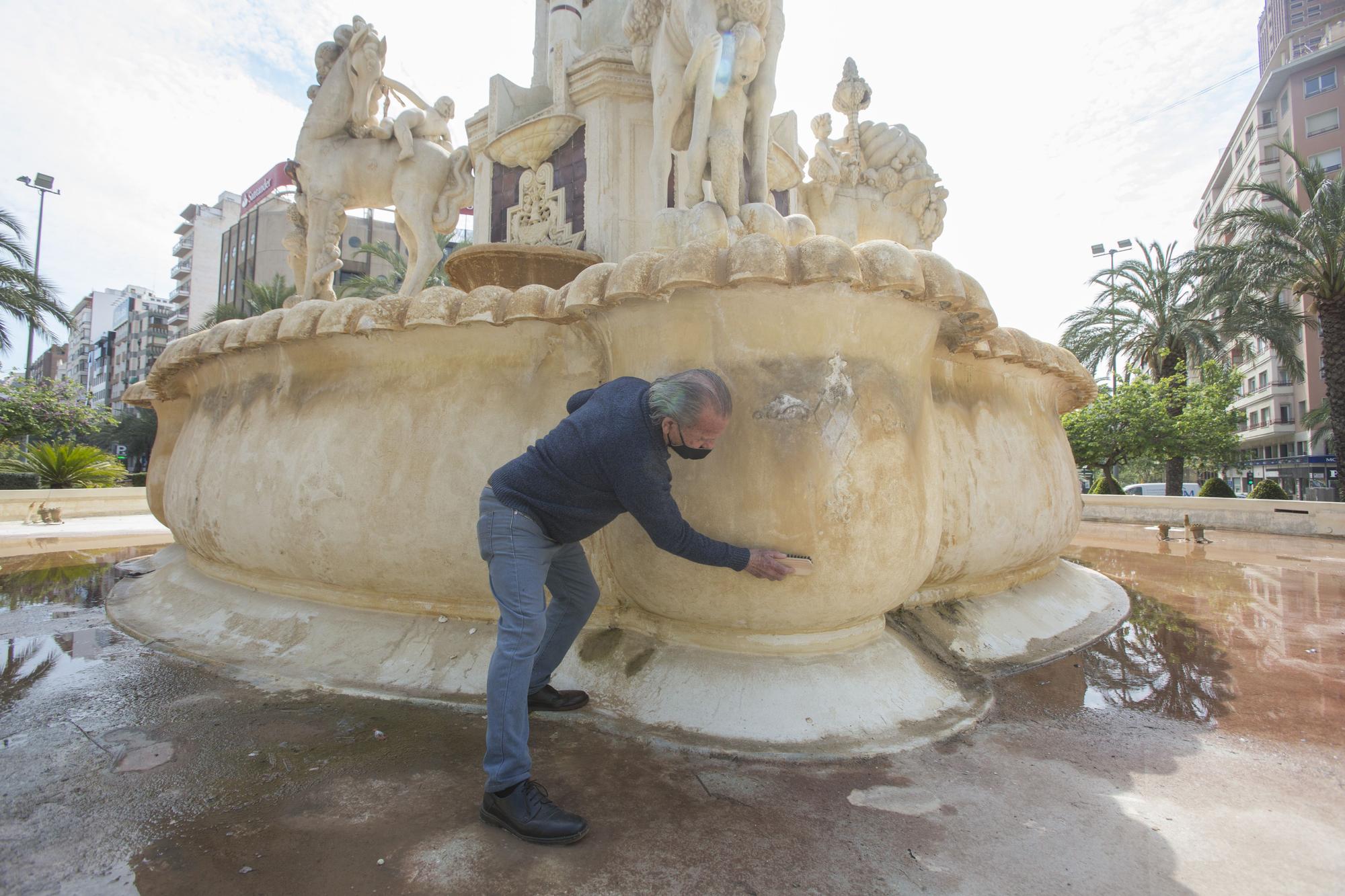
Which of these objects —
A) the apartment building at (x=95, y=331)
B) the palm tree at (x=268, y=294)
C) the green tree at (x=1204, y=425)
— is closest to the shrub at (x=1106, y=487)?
the green tree at (x=1204, y=425)

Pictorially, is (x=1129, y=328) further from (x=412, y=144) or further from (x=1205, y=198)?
(x=1205, y=198)

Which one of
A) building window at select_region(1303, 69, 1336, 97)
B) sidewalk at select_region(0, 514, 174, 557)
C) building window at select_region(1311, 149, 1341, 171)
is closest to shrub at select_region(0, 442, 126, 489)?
sidewalk at select_region(0, 514, 174, 557)

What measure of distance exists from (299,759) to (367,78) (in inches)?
211

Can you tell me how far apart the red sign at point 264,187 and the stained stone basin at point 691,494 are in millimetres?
65989

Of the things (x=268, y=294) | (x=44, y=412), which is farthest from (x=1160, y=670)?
(x=268, y=294)

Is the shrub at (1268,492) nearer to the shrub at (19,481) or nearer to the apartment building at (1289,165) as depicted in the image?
the apartment building at (1289,165)

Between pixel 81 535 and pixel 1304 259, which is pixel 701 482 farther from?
pixel 1304 259

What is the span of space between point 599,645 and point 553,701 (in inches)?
14.1

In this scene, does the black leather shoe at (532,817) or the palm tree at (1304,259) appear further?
the palm tree at (1304,259)

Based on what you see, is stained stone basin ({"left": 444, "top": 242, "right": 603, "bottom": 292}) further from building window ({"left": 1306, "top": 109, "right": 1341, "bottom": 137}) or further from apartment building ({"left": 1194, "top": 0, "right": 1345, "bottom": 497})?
building window ({"left": 1306, "top": 109, "right": 1341, "bottom": 137})

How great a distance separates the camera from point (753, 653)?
2420 millimetres

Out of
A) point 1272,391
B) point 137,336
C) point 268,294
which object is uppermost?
point 137,336

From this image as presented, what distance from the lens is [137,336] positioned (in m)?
73.8

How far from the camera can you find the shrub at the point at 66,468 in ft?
44.0
